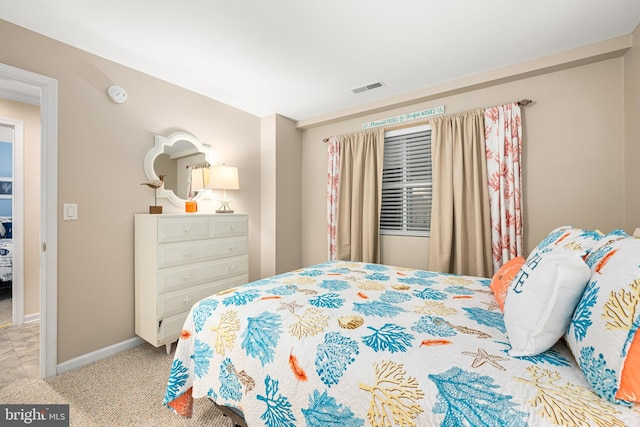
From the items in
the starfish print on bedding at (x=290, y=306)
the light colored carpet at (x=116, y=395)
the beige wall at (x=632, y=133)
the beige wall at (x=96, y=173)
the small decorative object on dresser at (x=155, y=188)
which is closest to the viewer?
the starfish print on bedding at (x=290, y=306)

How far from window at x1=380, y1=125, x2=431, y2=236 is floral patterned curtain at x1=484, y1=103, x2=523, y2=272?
64 centimetres

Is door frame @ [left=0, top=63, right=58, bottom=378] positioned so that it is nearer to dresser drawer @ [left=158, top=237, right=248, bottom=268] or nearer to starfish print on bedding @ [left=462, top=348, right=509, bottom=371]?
dresser drawer @ [left=158, top=237, right=248, bottom=268]

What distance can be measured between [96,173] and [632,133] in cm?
426

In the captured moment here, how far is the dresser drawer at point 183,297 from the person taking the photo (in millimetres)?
2305

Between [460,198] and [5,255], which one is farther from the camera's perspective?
[5,255]

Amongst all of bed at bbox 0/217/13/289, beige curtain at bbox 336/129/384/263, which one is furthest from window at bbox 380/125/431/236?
bed at bbox 0/217/13/289

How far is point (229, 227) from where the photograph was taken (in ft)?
9.39

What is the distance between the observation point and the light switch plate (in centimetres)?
214

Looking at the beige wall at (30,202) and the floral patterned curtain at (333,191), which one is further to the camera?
the floral patterned curtain at (333,191)

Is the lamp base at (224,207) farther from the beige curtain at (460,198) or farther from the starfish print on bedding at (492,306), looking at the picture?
the starfish print on bedding at (492,306)

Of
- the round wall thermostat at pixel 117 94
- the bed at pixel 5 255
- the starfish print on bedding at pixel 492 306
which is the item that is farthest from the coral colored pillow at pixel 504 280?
the bed at pixel 5 255

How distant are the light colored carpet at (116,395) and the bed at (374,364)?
283 mm

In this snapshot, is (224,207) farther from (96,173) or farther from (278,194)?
(96,173)

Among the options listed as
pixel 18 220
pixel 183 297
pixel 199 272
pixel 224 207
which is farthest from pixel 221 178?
pixel 18 220
